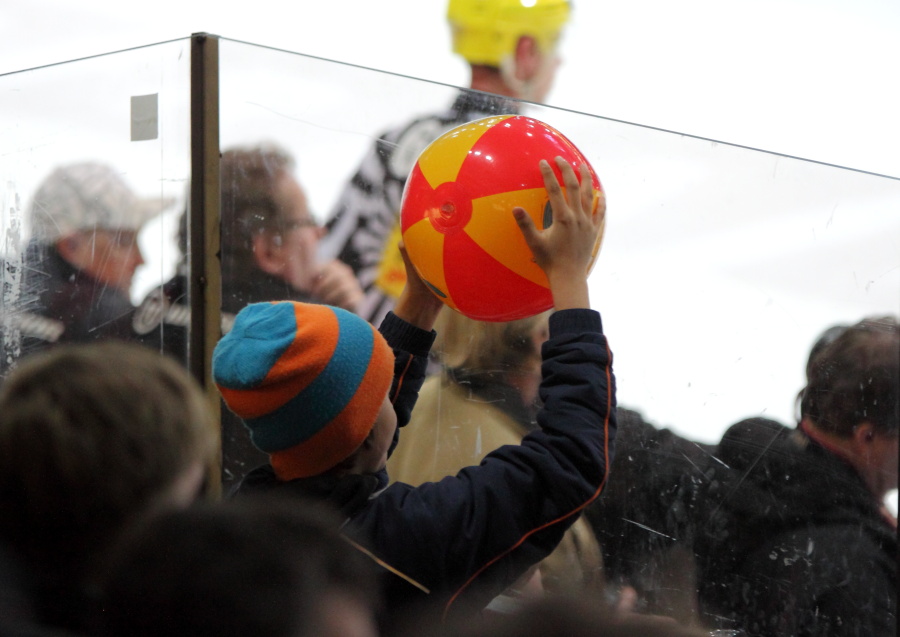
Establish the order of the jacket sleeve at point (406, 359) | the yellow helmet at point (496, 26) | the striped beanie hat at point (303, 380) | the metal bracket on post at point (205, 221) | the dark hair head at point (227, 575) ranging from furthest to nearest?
1. the yellow helmet at point (496, 26)
2. the metal bracket on post at point (205, 221)
3. the jacket sleeve at point (406, 359)
4. the striped beanie hat at point (303, 380)
5. the dark hair head at point (227, 575)

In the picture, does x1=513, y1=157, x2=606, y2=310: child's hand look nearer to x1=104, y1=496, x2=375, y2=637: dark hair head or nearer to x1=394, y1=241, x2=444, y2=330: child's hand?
x1=394, y1=241, x2=444, y2=330: child's hand

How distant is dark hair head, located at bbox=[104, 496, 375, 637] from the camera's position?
582 millimetres

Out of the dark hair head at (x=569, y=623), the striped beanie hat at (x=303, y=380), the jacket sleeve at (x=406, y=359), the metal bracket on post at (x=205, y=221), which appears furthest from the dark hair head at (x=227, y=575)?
the metal bracket on post at (x=205, y=221)

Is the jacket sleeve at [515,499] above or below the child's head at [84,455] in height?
below

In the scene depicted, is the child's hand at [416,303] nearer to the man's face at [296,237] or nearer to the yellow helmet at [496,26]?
the man's face at [296,237]

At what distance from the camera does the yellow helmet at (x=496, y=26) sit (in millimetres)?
2359

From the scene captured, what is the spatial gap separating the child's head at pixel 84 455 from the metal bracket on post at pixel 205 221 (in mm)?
897

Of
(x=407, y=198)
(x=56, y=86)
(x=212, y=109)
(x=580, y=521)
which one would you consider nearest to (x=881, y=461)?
(x=580, y=521)

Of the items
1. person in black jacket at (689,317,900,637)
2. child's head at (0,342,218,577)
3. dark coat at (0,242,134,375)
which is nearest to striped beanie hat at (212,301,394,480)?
child's head at (0,342,218,577)

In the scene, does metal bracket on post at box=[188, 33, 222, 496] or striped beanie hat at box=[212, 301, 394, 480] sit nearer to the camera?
striped beanie hat at box=[212, 301, 394, 480]

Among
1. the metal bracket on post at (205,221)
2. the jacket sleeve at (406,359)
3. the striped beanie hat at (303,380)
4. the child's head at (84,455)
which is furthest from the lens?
the metal bracket on post at (205,221)

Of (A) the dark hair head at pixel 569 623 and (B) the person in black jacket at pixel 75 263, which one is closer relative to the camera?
(A) the dark hair head at pixel 569 623

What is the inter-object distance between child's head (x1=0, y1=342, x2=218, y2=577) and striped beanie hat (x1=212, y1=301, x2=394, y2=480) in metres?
0.35

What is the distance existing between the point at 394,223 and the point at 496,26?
822 millimetres
